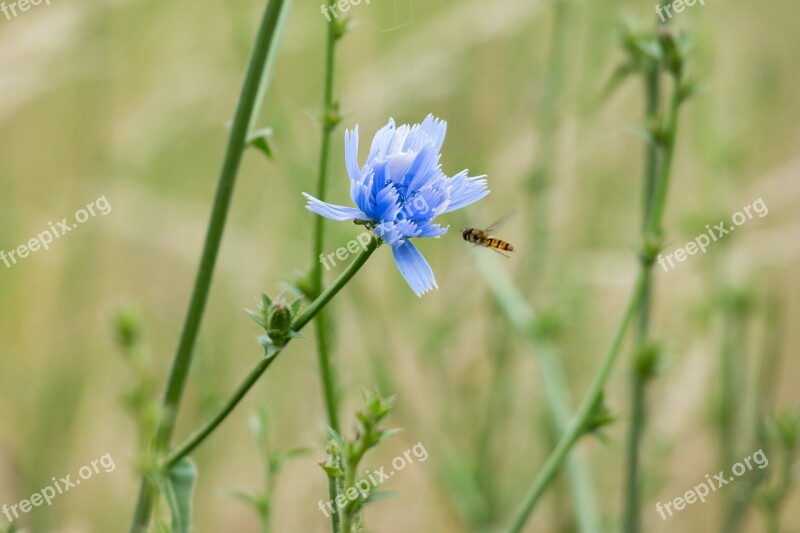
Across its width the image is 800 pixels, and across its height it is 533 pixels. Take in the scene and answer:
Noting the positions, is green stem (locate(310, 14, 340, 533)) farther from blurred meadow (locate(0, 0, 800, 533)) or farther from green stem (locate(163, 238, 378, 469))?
blurred meadow (locate(0, 0, 800, 533))

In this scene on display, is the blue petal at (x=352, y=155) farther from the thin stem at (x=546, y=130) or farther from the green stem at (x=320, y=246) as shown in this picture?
the thin stem at (x=546, y=130)

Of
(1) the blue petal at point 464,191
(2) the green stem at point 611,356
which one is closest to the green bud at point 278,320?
(1) the blue petal at point 464,191

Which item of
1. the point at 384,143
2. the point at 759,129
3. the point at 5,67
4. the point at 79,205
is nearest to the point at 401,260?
the point at 384,143

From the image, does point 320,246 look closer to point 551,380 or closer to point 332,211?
point 332,211

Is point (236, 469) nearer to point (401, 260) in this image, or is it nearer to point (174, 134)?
point (174, 134)

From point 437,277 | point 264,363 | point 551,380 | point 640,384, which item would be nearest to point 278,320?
point 264,363

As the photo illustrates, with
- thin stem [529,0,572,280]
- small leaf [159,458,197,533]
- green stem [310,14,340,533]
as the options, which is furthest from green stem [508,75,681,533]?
thin stem [529,0,572,280]
